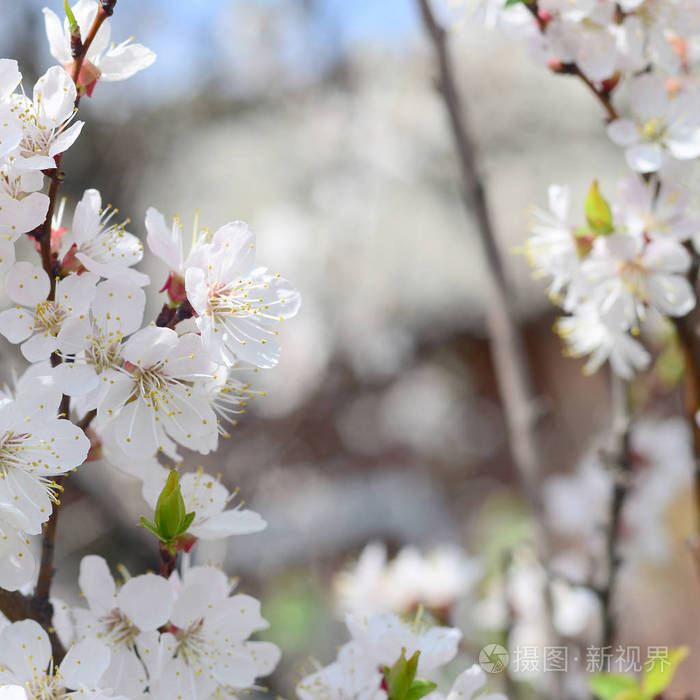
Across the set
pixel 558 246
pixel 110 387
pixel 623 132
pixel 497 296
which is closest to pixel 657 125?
pixel 623 132

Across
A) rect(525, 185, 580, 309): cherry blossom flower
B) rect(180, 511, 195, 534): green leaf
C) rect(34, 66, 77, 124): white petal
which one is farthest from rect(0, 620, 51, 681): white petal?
rect(525, 185, 580, 309): cherry blossom flower

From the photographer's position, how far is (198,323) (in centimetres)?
53

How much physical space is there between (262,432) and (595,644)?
1.67m

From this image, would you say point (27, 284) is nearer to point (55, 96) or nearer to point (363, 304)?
point (55, 96)

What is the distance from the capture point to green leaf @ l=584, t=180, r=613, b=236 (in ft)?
2.41

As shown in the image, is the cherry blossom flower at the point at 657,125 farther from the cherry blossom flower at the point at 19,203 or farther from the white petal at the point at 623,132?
the cherry blossom flower at the point at 19,203

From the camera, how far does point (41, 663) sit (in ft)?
1.72

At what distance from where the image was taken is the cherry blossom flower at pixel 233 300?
536mm

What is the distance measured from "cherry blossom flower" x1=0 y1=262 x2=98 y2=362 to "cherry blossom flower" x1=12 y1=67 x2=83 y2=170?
0.08m

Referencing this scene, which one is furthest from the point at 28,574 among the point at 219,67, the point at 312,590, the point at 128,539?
the point at 219,67

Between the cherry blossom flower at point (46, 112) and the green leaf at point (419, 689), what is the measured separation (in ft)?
1.45

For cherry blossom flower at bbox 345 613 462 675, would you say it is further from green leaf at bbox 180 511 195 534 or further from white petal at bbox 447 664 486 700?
green leaf at bbox 180 511 195 534

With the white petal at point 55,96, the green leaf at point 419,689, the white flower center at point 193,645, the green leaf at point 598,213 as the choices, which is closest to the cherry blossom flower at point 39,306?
the white petal at point 55,96

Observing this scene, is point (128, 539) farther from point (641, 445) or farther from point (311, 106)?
point (311, 106)
